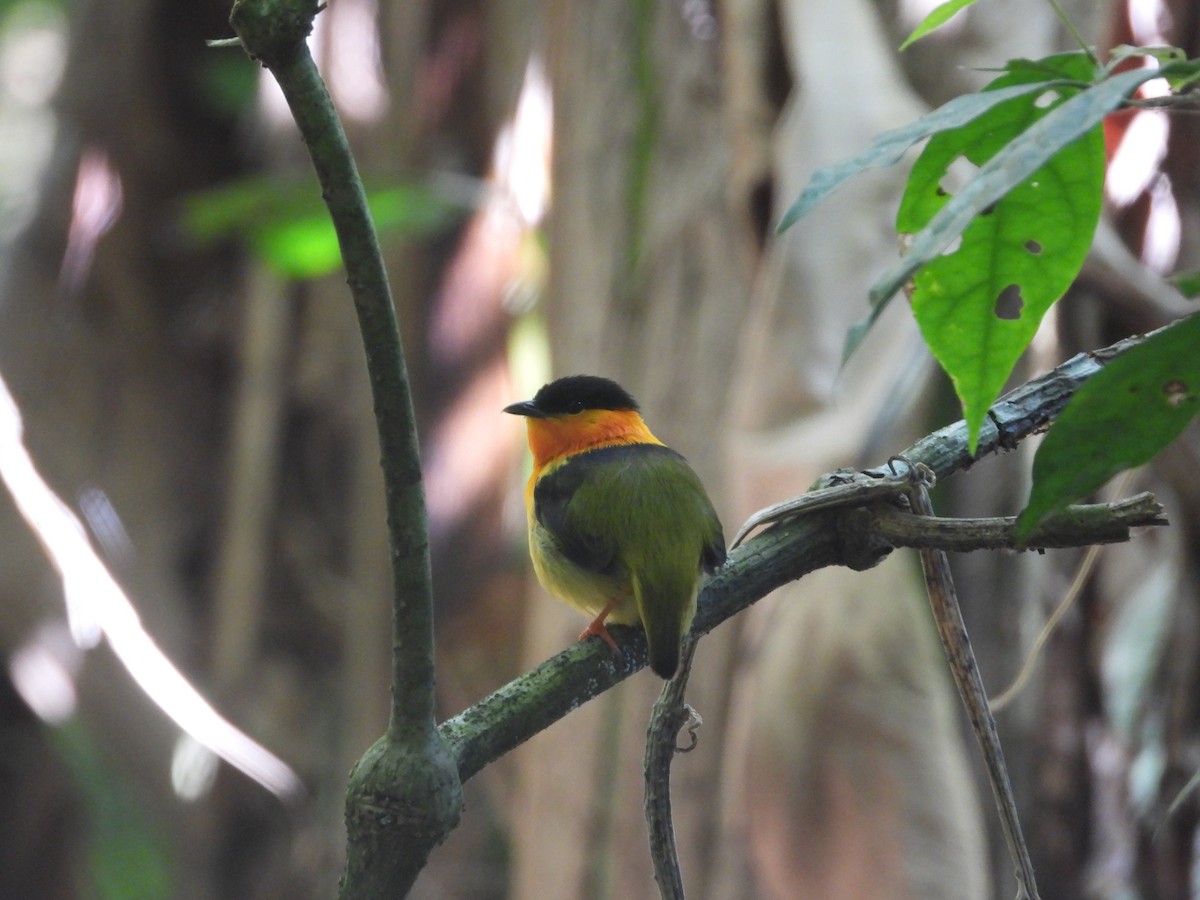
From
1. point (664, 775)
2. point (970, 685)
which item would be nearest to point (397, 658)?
point (664, 775)

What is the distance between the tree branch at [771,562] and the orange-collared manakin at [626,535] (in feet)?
1.96

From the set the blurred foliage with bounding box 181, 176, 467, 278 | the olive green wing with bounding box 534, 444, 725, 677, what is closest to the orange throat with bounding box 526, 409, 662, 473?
the olive green wing with bounding box 534, 444, 725, 677

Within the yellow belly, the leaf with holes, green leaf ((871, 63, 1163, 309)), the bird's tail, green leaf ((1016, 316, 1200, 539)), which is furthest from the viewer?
the yellow belly

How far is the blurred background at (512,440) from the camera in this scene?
2590mm

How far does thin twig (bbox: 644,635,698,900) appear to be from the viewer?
99cm

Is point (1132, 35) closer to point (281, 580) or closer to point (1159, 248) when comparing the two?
point (1159, 248)

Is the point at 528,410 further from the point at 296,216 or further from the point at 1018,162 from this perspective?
the point at 296,216

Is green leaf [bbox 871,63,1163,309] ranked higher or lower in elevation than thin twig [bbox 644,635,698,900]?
higher

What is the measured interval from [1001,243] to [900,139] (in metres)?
0.12

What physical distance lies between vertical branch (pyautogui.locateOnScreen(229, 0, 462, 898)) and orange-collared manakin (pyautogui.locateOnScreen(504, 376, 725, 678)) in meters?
0.82

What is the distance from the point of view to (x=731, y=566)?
113cm

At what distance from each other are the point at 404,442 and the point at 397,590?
4.3 inches

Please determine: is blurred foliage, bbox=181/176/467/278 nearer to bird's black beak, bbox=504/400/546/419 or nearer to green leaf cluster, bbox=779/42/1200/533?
bird's black beak, bbox=504/400/546/419

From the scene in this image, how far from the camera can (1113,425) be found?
2.71ft
